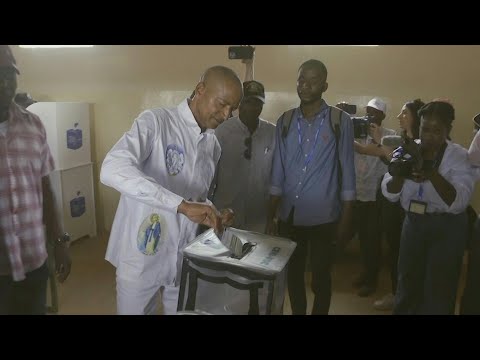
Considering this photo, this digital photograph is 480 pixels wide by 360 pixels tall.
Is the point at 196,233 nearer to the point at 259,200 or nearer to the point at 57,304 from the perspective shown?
the point at 259,200

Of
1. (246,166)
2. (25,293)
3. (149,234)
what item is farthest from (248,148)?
(25,293)

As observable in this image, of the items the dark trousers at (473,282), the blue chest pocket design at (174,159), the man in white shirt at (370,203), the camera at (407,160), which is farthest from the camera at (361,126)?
the blue chest pocket design at (174,159)

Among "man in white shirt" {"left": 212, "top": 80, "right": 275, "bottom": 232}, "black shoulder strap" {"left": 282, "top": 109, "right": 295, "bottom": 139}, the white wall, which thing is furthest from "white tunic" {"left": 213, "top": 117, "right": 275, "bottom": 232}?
the white wall

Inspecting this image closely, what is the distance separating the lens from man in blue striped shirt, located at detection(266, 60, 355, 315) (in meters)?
1.51

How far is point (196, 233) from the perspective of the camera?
1372 millimetres

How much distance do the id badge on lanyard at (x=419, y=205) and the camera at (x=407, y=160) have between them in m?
0.09

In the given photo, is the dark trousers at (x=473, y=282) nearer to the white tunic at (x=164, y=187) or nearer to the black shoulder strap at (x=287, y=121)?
the black shoulder strap at (x=287, y=121)

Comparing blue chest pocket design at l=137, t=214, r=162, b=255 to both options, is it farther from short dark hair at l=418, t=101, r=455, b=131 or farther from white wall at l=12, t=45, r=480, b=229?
short dark hair at l=418, t=101, r=455, b=131

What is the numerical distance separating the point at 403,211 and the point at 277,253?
0.63m

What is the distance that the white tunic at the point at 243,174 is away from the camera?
1.71 meters

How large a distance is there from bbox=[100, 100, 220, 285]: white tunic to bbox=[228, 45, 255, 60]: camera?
31 centimetres

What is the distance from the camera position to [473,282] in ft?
4.99
